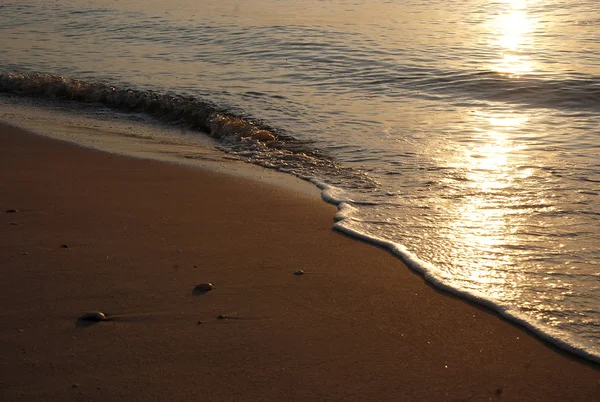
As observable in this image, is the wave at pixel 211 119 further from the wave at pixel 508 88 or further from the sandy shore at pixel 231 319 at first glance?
the wave at pixel 508 88

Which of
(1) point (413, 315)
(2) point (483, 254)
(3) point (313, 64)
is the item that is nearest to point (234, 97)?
(3) point (313, 64)

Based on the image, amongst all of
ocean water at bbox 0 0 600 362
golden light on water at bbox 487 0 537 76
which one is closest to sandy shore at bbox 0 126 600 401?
ocean water at bbox 0 0 600 362

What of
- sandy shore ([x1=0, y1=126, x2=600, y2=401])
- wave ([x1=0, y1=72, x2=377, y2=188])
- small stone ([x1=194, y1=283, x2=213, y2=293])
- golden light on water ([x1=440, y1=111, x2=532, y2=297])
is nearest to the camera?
sandy shore ([x1=0, y1=126, x2=600, y2=401])

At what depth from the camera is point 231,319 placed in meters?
3.50

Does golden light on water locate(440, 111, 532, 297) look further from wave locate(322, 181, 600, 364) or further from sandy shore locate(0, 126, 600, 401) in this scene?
sandy shore locate(0, 126, 600, 401)

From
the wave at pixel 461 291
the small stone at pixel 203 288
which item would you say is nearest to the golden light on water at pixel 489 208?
the wave at pixel 461 291

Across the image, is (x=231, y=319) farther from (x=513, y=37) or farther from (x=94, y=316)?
(x=513, y=37)

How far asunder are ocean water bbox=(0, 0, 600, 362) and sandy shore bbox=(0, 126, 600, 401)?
302 mm

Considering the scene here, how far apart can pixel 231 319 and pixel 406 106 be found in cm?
590

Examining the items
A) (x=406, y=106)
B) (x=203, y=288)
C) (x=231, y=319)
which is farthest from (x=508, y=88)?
(x=231, y=319)

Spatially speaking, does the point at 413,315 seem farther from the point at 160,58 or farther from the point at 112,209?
the point at 160,58

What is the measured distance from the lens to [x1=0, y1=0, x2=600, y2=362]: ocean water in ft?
14.4

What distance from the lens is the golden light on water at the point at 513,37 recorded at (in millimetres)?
11250

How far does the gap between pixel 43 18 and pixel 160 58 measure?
6701 millimetres
